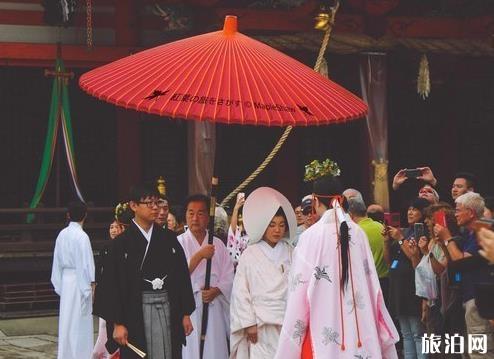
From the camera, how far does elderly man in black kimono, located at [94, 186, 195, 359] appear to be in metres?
7.10

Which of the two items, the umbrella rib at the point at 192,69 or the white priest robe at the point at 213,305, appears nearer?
the umbrella rib at the point at 192,69

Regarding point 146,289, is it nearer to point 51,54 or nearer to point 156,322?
point 156,322

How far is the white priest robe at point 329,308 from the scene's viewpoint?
6855 mm

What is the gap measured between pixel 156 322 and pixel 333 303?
49.1 inches

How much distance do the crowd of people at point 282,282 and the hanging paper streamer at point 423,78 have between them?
6.50m

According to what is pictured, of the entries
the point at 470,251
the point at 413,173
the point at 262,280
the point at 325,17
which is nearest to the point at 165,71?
the point at 262,280

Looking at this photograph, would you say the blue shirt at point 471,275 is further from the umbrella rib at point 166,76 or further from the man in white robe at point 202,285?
the umbrella rib at point 166,76

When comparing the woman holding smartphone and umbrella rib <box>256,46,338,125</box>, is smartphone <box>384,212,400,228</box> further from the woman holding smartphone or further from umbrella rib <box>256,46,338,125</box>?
umbrella rib <box>256,46,338,125</box>

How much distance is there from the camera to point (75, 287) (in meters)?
11.1

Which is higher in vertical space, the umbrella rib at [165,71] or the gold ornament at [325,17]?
the gold ornament at [325,17]

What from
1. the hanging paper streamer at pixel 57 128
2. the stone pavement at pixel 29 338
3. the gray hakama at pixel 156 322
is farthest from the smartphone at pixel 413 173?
the hanging paper streamer at pixel 57 128

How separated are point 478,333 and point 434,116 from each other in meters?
10.8

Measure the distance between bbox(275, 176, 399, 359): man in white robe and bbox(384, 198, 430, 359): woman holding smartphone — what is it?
2294 mm

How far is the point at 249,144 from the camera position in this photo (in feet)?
57.0
